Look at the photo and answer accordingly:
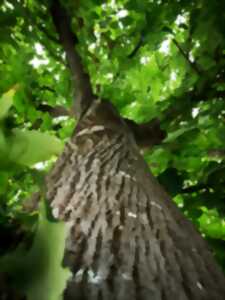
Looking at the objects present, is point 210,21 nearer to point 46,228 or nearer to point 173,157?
point 173,157

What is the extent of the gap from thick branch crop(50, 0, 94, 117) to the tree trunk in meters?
1.27

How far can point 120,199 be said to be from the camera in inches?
68.4

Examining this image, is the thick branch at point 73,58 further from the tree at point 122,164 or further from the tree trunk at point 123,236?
the tree trunk at point 123,236

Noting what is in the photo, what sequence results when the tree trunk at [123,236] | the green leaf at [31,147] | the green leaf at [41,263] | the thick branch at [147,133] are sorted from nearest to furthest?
the green leaf at [41,263] < the green leaf at [31,147] < the tree trunk at [123,236] < the thick branch at [147,133]

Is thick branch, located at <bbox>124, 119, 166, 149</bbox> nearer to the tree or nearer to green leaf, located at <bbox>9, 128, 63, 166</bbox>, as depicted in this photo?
the tree

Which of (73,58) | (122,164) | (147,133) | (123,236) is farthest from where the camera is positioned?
(73,58)

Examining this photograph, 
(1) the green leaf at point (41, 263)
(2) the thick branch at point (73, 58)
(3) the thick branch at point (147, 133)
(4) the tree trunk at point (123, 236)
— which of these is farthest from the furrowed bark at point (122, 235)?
(3) the thick branch at point (147, 133)

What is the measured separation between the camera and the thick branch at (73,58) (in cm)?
364

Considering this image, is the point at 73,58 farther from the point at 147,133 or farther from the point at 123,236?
the point at 123,236

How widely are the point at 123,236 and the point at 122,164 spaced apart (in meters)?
0.82

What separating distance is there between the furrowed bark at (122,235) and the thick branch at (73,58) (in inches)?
48.0

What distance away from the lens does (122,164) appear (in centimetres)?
221

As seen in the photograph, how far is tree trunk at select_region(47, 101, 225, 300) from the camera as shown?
1111 mm

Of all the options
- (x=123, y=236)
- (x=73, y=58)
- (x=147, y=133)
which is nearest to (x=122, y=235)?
(x=123, y=236)
